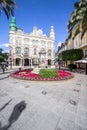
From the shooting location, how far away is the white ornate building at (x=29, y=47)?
56.1 meters

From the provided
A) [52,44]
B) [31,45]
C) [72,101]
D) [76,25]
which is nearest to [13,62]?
[31,45]

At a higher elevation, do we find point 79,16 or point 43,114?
point 79,16

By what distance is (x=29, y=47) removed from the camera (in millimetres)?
60031

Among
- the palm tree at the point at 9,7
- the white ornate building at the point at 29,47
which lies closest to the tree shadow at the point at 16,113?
the palm tree at the point at 9,7

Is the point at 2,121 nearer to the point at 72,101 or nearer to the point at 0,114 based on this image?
the point at 0,114

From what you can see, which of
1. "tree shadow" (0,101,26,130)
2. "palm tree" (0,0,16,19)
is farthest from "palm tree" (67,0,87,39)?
"tree shadow" (0,101,26,130)

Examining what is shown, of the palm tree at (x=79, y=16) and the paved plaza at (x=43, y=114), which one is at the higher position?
the palm tree at (x=79, y=16)

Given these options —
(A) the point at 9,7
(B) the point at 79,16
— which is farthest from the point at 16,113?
(B) the point at 79,16

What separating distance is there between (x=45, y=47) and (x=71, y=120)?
199 ft

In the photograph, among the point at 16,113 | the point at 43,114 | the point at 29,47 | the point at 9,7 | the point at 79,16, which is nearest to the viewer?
the point at 43,114

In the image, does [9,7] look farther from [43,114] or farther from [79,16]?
[43,114]

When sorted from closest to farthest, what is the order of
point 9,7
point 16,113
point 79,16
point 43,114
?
1. point 43,114
2. point 16,113
3. point 9,7
4. point 79,16

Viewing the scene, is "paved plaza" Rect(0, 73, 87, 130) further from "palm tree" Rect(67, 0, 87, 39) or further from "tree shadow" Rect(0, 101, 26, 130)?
"palm tree" Rect(67, 0, 87, 39)

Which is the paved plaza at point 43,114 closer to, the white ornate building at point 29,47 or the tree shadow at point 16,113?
the tree shadow at point 16,113
